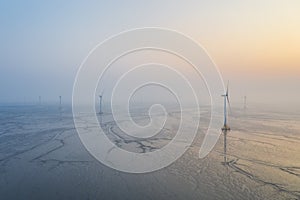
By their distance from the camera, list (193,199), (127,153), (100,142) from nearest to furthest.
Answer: (193,199)
(127,153)
(100,142)

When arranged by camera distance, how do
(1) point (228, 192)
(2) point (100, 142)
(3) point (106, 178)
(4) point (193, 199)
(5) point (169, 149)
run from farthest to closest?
(2) point (100, 142) < (5) point (169, 149) < (3) point (106, 178) < (1) point (228, 192) < (4) point (193, 199)

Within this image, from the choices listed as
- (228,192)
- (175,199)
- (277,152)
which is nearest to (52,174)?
(175,199)

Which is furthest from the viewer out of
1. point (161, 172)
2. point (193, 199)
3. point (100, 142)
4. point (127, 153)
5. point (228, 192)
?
point (100, 142)

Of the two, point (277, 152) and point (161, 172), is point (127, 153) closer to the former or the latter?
point (161, 172)

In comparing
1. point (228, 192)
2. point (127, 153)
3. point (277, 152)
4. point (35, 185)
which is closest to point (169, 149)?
point (127, 153)

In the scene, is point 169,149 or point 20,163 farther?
point 169,149

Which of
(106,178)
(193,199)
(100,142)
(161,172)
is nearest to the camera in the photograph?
(193,199)

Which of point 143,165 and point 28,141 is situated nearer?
point 143,165

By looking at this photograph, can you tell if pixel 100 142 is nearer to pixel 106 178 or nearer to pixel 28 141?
pixel 28 141
